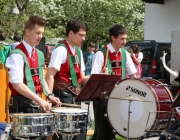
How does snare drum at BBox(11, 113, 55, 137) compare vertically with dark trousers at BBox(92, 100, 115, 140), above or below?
above

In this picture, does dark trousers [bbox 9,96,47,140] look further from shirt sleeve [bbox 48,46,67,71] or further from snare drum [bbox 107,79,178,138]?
snare drum [bbox 107,79,178,138]

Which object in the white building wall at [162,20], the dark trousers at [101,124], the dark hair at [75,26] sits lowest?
the dark trousers at [101,124]

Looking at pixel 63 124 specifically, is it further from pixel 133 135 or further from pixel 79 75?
pixel 133 135

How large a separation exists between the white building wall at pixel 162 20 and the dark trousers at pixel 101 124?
10719mm

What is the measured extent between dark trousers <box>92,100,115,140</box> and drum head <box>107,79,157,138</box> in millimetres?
258

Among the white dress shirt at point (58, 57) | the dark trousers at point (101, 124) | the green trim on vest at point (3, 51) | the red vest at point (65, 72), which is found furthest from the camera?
the green trim on vest at point (3, 51)

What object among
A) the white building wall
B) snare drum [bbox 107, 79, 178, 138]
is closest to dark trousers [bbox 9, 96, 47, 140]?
snare drum [bbox 107, 79, 178, 138]

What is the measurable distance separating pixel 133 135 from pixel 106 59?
1098 millimetres

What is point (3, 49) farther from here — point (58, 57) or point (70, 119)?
point (70, 119)

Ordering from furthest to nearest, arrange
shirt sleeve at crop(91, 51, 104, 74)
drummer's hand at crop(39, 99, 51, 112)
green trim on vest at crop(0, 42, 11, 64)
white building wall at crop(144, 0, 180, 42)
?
white building wall at crop(144, 0, 180, 42) → green trim on vest at crop(0, 42, 11, 64) → shirt sleeve at crop(91, 51, 104, 74) → drummer's hand at crop(39, 99, 51, 112)

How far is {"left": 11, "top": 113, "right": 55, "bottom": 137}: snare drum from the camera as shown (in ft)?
14.6

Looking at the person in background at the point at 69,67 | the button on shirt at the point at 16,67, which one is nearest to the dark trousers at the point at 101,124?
the person in background at the point at 69,67

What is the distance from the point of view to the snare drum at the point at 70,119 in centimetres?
477

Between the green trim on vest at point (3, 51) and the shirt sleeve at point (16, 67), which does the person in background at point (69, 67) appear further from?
the green trim on vest at point (3, 51)
